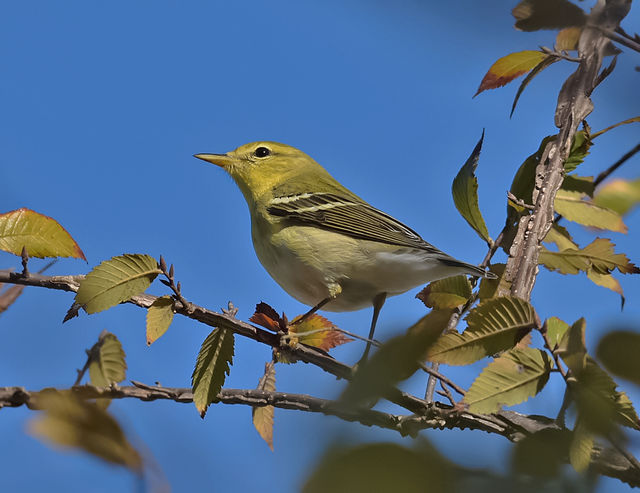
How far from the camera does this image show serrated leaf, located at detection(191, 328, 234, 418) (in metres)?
1.94

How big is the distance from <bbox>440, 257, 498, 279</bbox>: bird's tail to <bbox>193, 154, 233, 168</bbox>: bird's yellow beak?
2.23 meters

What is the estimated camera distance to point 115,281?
199 cm

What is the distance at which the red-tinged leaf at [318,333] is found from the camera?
7.87ft

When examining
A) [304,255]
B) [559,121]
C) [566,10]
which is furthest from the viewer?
[304,255]

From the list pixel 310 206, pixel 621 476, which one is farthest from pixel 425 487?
pixel 310 206

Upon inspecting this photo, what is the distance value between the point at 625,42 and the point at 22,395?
124 centimetres

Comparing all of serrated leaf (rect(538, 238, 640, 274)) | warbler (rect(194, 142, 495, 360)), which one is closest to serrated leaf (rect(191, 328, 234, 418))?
serrated leaf (rect(538, 238, 640, 274))

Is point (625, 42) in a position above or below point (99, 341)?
above

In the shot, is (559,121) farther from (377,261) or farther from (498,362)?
(377,261)

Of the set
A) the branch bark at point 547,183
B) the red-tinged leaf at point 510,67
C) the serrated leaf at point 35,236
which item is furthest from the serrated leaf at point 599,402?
the serrated leaf at point 35,236

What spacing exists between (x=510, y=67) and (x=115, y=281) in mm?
1578

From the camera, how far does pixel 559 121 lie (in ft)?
7.85

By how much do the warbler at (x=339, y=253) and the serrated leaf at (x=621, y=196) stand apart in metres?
2.71

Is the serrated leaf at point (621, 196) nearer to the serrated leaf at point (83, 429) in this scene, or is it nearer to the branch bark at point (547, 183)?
the serrated leaf at point (83, 429)
